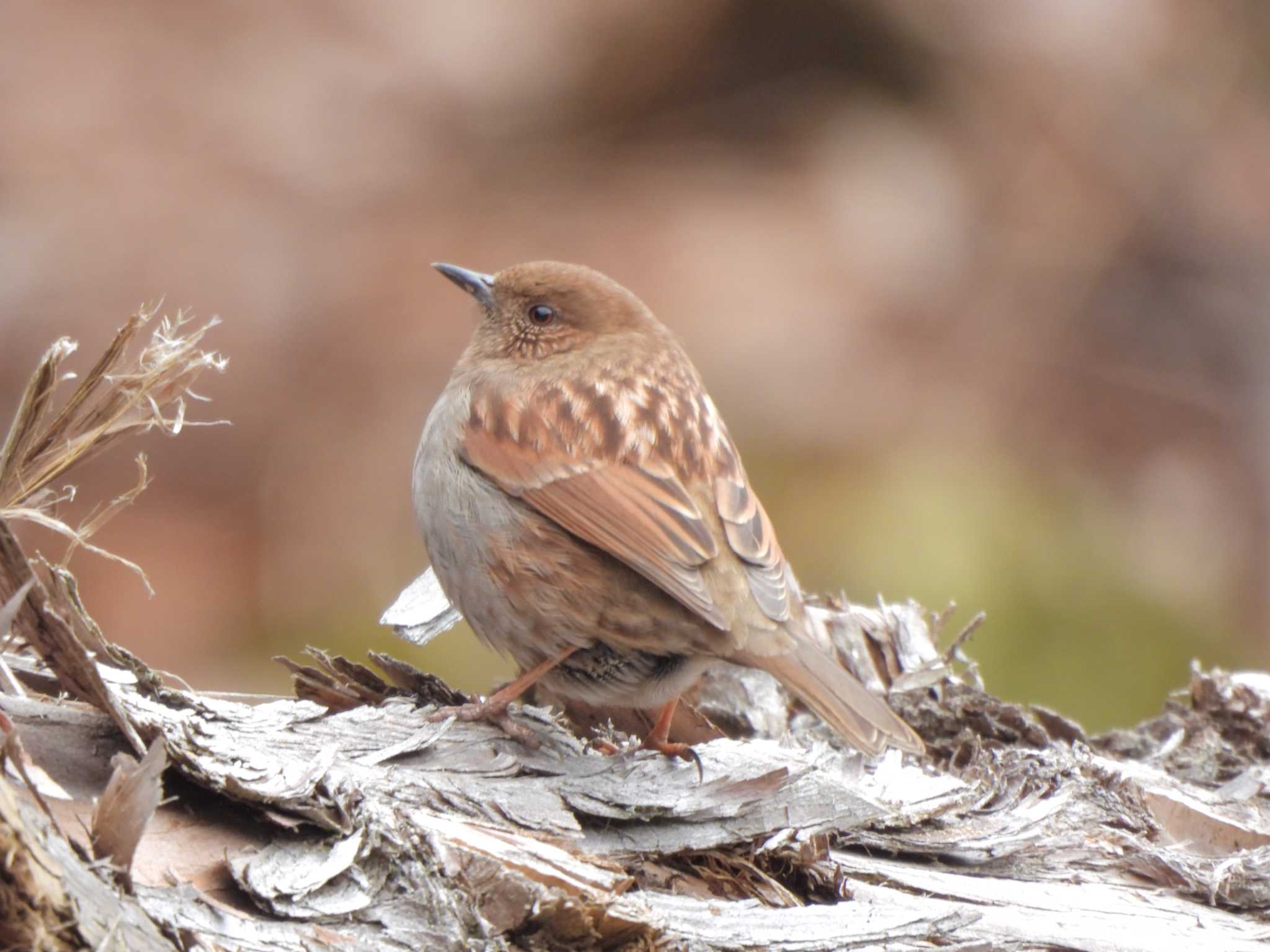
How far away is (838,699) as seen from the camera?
335 centimetres

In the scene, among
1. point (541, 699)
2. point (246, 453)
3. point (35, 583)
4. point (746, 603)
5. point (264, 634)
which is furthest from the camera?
point (246, 453)

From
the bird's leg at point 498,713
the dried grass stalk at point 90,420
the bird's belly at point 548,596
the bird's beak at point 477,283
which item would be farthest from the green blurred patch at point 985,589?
the dried grass stalk at point 90,420

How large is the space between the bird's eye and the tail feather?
1285mm

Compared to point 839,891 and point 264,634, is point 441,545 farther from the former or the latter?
point 264,634

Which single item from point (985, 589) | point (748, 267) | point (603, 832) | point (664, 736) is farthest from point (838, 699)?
point (748, 267)

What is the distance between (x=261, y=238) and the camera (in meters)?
8.20

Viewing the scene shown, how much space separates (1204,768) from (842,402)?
436 cm

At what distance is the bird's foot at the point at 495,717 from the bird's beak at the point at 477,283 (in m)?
1.44

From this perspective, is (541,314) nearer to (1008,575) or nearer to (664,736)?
(664,736)

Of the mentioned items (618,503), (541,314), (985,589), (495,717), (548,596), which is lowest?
(495,717)

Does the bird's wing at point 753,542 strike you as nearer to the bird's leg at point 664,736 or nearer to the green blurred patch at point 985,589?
the bird's leg at point 664,736

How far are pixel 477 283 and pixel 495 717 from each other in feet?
5.11

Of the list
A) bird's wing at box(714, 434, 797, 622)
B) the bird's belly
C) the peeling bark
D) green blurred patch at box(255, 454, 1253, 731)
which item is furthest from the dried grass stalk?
green blurred patch at box(255, 454, 1253, 731)

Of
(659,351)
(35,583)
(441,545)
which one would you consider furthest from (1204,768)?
(35,583)
